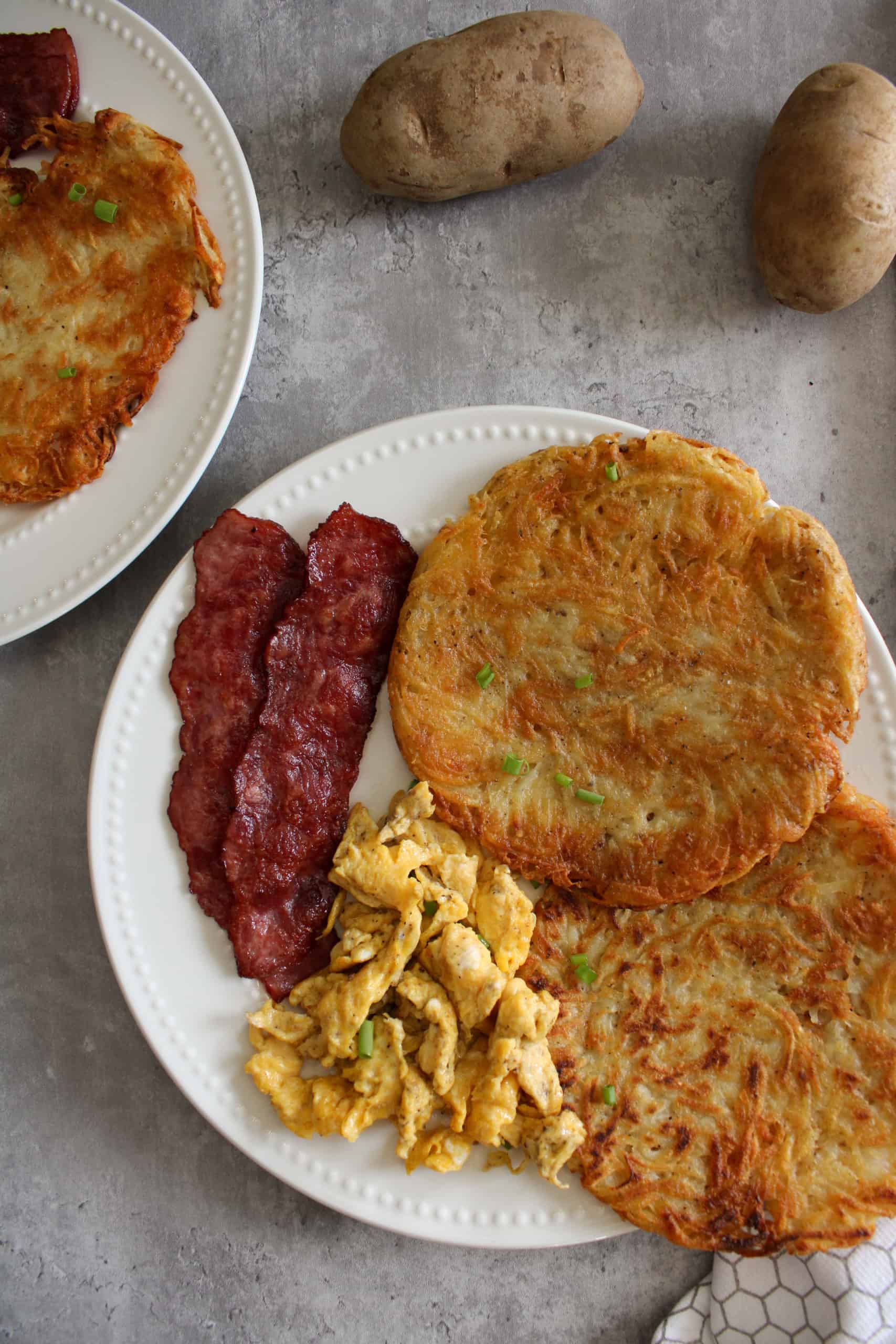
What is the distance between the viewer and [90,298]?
326cm

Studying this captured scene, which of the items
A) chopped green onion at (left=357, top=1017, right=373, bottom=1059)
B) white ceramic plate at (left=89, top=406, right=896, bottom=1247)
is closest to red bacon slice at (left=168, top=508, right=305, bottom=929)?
white ceramic plate at (left=89, top=406, right=896, bottom=1247)

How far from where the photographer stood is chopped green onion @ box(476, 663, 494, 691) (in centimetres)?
297

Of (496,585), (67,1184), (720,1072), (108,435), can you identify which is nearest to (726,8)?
(496,585)

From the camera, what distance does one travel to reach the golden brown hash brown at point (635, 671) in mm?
2896

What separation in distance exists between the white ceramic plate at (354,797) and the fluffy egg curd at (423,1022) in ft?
0.42

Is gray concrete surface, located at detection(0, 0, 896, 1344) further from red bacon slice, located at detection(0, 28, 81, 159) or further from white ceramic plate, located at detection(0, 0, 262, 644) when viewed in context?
red bacon slice, located at detection(0, 28, 81, 159)

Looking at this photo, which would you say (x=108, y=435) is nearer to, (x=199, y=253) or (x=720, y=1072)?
(x=199, y=253)

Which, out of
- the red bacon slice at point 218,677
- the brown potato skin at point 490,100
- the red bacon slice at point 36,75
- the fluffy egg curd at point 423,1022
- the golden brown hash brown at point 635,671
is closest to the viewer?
the fluffy egg curd at point 423,1022

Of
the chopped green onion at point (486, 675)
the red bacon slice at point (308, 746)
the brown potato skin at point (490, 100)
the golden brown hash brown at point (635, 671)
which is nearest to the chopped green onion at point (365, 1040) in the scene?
the red bacon slice at point (308, 746)

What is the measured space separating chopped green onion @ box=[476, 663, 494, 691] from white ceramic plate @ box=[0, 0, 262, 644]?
115 cm

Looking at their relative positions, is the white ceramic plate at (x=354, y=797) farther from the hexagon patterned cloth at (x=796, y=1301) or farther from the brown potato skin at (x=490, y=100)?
the brown potato skin at (x=490, y=100)

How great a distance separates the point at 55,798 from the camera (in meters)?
3.45

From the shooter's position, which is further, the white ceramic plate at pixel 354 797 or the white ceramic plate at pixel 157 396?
the white ceramic plate at pixel 157 396

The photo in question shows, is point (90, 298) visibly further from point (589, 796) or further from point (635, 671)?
point (589, 796)
